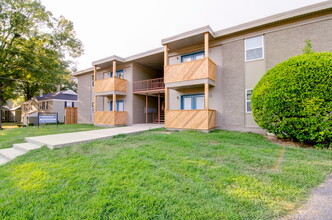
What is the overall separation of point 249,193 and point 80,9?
15.1 meters

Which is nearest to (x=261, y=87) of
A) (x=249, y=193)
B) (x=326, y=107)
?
(x=326, y=107)

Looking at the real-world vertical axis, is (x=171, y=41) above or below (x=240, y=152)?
above

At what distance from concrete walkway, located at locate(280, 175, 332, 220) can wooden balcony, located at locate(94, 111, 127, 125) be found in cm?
1196

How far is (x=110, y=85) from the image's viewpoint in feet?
43.1

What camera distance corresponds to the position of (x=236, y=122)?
9094 millimetres

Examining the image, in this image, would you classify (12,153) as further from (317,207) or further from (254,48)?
(254,48)

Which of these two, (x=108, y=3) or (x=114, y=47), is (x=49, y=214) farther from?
(x=114, y=47)

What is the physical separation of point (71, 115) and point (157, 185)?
18922 millimetres

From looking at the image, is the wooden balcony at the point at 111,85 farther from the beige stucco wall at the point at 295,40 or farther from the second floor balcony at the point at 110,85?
the beige stucco wall at the point at 295,40

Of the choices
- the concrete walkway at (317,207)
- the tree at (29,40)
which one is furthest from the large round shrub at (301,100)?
the tree at (29,40)

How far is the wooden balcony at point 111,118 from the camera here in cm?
1266

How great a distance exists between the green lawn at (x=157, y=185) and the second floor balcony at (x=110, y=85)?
353 inches

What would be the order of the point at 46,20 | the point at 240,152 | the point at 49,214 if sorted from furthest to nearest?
the point at 46,20 → the point at 240,152 → the point at 49,214

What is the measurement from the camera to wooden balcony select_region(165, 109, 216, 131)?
Answer: 8.52 metres
